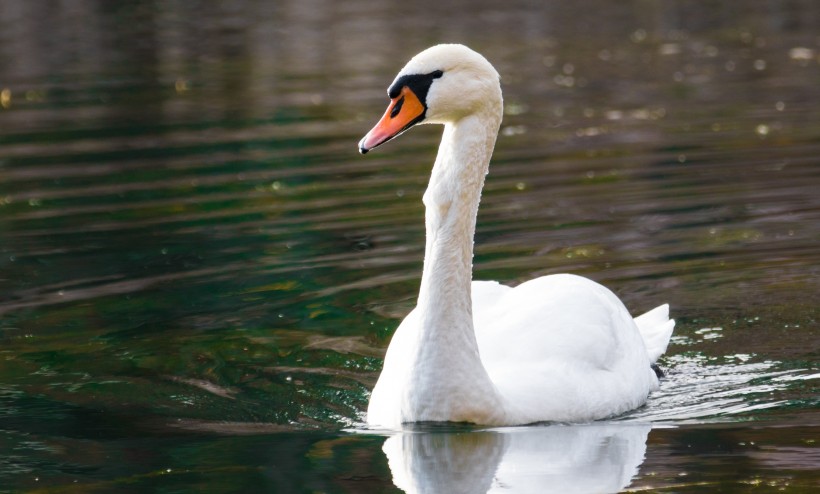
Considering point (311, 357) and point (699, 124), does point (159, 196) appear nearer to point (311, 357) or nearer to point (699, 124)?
point (311, 357)

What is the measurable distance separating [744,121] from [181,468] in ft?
38.1

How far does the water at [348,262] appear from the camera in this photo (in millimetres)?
6723

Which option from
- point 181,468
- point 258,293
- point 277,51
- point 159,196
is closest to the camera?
point 181,468

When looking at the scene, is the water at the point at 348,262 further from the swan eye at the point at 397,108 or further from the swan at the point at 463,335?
the swan eye at the point at 397,108

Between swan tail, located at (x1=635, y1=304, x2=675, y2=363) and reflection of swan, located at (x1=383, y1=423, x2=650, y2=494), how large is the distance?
1525mm

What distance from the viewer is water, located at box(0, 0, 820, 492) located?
22.1 ft

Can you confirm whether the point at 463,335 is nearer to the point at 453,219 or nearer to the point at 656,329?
the point at 453,219

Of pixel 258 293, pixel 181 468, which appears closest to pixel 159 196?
pixel 258 293

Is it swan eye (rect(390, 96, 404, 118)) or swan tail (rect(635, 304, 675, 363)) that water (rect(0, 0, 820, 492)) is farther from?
swan eye (rect(390, 96, 404, 118))

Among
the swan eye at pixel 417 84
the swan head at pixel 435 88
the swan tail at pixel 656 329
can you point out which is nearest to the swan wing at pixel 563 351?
the swan tail at pixel 656 329

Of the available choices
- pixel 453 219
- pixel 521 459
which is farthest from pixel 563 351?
pixel 521 459

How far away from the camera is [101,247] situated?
1166cm

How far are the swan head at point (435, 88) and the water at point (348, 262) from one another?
1479mm

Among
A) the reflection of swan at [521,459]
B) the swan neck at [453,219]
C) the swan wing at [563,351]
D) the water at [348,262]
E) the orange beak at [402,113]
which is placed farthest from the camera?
the swan wing at [563,351]
